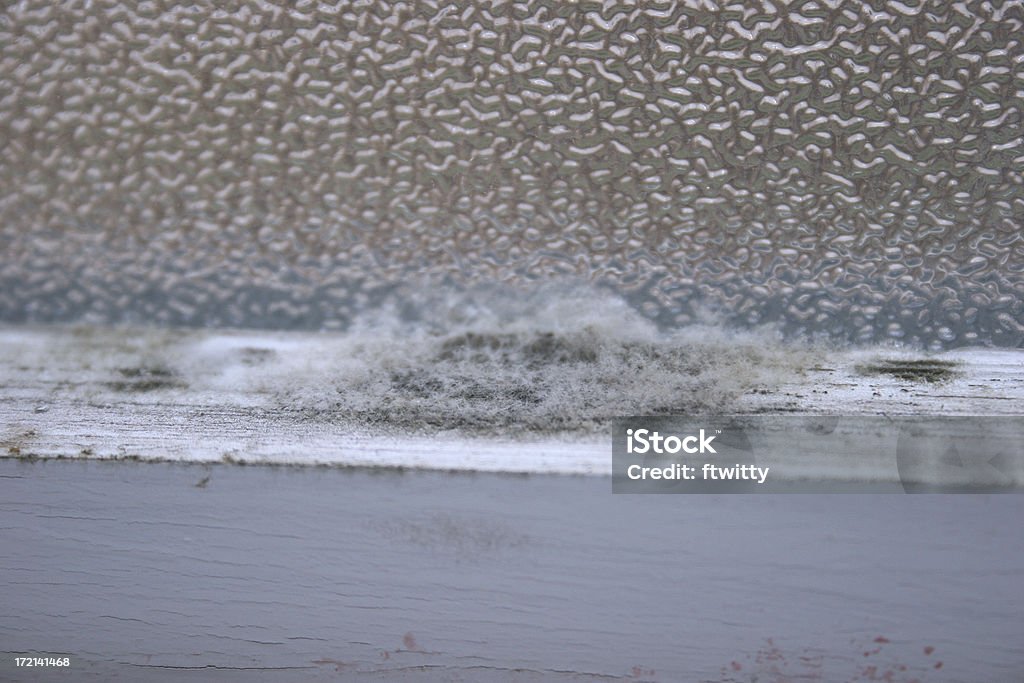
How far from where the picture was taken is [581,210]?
0.57 meters

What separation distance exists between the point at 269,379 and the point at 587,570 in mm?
327

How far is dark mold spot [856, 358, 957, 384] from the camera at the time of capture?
1.83 ft

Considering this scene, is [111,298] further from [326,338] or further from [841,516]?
[841,516]

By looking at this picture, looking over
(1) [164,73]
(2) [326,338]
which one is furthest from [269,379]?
(1) [164,73]

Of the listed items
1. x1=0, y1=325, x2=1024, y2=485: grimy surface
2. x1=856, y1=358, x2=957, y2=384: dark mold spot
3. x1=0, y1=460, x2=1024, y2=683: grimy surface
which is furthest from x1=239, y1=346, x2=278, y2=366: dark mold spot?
x1=856, y1=358, x2=957, y2=384: dark mold spot

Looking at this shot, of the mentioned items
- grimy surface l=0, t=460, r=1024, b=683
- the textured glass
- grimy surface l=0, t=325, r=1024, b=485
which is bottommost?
grimy surface l=0, t=460, r=1024, b=683

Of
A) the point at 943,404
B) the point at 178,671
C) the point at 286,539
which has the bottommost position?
the point at 178,671

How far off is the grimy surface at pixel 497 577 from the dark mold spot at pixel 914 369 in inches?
4.3

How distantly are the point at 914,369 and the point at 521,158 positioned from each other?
1.31 ft

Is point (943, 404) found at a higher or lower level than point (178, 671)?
higher

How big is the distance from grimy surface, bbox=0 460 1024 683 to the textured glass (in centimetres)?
17

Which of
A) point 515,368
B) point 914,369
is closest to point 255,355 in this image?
point 515,368

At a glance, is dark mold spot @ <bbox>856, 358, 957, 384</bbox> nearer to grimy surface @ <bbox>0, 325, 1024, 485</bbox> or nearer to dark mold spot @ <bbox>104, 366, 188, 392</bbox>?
grimy surface @ <bbox>0, 325, 1024, 485</bbox>

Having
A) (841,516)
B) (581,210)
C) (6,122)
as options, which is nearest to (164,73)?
(6,122)
